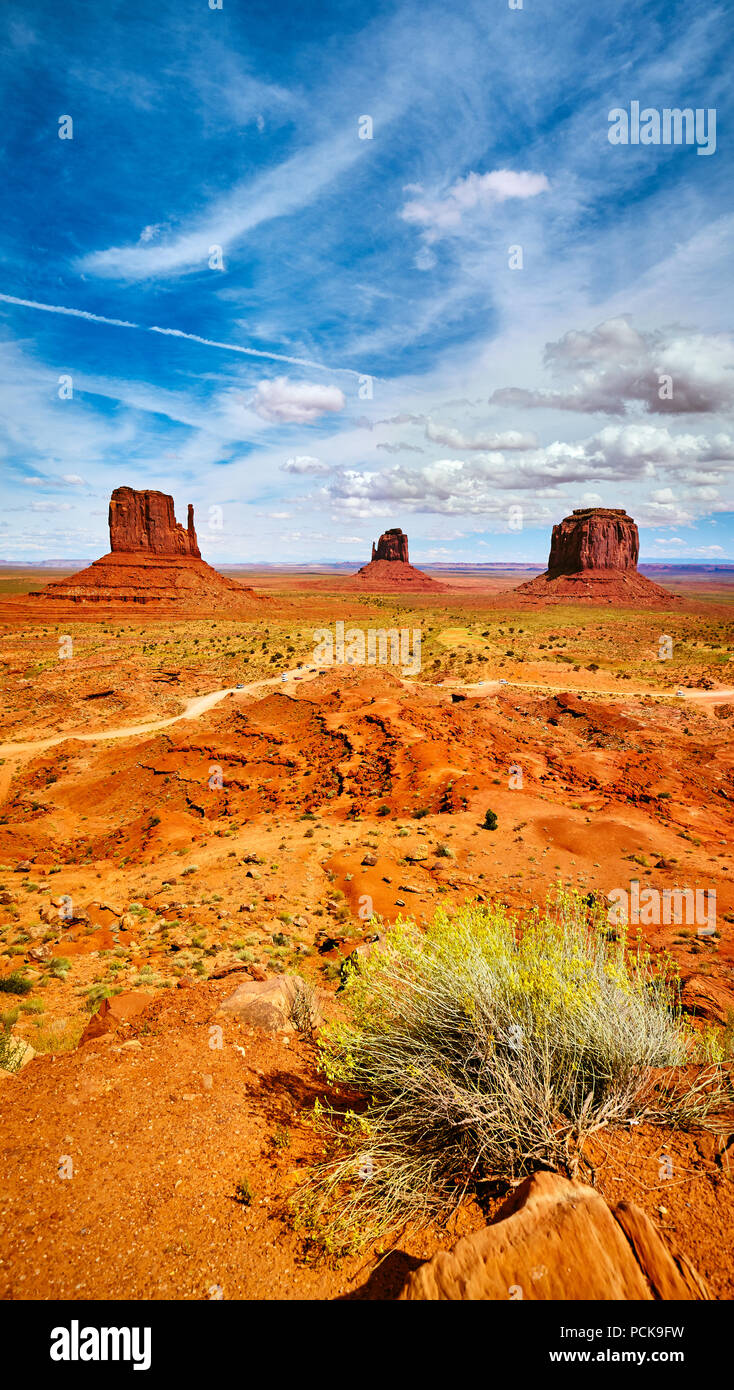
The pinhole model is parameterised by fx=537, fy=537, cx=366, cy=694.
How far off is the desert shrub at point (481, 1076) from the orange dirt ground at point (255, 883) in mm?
230

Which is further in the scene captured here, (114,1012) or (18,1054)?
(114,1012)

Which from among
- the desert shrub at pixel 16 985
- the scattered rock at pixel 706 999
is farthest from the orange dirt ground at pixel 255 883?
the desert shrub at pixel 16 985

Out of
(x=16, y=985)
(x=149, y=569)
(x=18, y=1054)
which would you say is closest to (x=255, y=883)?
(x=16, y=985)

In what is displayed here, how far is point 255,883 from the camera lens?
12.5 metres

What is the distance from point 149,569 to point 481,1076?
93259 mm

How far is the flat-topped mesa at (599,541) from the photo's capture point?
381 ft

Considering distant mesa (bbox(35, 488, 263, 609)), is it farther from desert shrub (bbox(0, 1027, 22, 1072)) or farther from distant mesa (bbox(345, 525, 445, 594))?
desert shrub (bbox(0, 1027, 22, 1072))

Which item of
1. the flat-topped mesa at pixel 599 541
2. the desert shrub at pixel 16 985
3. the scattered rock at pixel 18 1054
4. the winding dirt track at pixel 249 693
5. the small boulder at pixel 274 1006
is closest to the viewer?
the scattered rock at pixel 18 1054

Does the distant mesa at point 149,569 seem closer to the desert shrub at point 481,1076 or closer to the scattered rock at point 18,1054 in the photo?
the scattered rock at point 18,1054

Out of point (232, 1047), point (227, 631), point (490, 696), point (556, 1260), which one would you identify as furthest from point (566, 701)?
point (227, 631)

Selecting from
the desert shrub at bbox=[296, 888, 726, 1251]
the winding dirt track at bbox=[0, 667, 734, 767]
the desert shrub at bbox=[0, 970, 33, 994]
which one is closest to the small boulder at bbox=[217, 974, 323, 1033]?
the desert shrub at bbox=[296, 888, 726, 1251]

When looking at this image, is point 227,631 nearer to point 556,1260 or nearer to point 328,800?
point 328,800

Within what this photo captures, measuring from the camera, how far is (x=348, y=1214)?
3936 mm

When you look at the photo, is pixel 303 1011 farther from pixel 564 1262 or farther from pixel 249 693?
pixel 249 693
